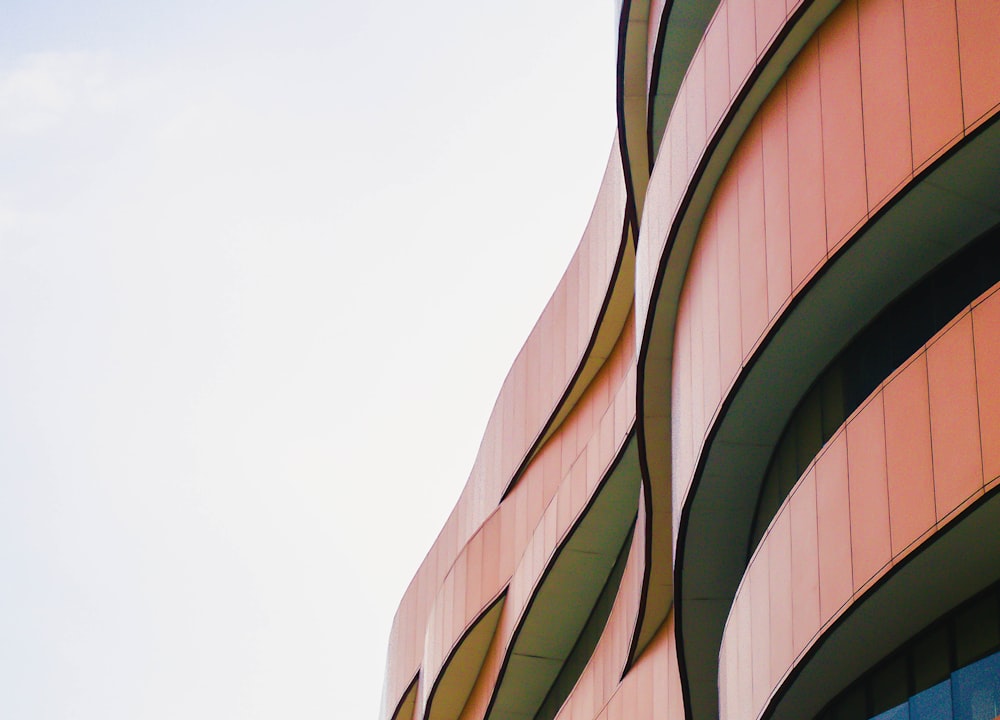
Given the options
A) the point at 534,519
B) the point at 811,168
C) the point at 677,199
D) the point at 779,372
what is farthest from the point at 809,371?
the point at 534,519

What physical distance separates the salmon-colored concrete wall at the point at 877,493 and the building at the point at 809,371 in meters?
0.03

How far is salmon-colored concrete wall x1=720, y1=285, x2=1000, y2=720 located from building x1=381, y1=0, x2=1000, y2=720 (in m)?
0.03

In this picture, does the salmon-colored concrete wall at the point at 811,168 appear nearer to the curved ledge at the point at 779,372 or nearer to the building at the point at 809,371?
the building at the point at 809,371

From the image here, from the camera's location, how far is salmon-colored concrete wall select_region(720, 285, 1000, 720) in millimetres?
10617

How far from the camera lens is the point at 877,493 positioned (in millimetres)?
11664

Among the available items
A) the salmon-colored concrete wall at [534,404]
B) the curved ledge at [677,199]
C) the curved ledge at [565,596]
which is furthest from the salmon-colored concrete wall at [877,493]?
the salmon-colored concrete wall at [534,404]

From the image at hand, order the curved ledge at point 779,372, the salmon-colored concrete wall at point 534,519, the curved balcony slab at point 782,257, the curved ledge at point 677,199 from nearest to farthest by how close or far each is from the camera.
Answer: the curved balcony slab at point 782,257, the curved ledge at point 779,372, the curved ledge at point 677,199, the salmon-colored concrete wall at point 534,519

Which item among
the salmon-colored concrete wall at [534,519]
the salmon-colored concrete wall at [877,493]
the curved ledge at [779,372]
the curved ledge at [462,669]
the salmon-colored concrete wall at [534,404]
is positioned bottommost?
the salmon-colored concrete wall at [877,493]

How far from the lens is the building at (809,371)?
445 inches

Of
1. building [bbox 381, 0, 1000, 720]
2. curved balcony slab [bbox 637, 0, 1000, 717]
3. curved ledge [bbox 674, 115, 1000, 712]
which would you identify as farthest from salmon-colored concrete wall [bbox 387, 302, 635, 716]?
curved ledge [bbox 674, 115, 1000, 712]

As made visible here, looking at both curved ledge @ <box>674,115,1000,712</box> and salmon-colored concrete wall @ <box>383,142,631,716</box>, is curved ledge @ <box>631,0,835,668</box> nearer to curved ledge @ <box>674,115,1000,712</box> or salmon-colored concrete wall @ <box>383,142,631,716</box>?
curved ledge @ <box>674,115,1000,712</box>

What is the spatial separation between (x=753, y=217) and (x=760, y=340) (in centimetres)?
142

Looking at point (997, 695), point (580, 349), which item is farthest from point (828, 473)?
point (580, 349)

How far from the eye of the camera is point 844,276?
1338cm
